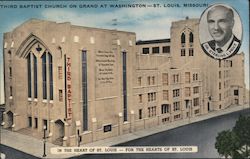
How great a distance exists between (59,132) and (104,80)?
0.44m

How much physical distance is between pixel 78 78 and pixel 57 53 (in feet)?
0.67

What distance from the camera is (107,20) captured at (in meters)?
1.65

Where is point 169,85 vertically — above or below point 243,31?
below

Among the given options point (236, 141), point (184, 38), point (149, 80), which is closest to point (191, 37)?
point (184, 38)

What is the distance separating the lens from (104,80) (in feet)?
5.57

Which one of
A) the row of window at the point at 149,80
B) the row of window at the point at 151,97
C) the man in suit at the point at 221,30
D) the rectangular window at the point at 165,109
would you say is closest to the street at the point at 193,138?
the rectangular window at the point at 165,109

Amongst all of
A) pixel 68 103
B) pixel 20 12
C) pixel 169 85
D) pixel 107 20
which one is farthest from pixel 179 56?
pixel 20 12

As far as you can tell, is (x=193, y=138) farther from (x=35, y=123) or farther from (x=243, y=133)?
(x=35, y=123)

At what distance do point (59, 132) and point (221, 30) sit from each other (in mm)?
1238

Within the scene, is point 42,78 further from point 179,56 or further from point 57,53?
point 179,56

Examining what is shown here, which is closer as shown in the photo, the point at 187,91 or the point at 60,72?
the point at 60,72

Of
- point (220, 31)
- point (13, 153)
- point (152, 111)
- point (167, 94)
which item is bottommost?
point (13, 153)

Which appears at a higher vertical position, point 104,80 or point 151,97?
point 104,80

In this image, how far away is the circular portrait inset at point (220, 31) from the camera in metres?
1.67
